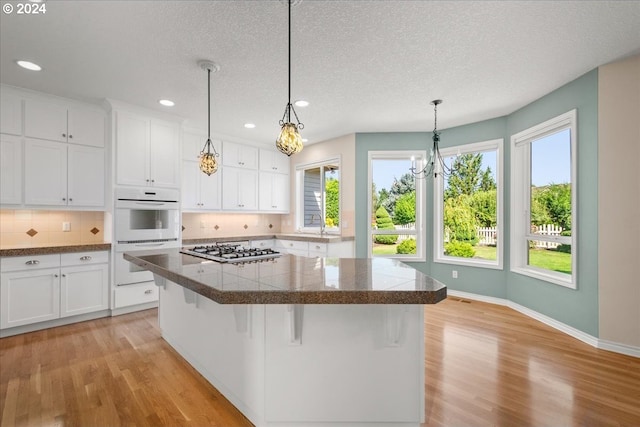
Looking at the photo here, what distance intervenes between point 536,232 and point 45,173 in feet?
18.9

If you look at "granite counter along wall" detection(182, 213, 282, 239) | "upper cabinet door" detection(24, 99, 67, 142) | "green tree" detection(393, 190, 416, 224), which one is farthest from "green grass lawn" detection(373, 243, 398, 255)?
"upper cabinet door" detection(24, 99, 67, 142)

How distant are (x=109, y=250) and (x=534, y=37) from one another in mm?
4688

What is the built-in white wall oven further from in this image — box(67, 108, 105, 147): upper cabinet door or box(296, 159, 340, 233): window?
box(296, 159, 340, 233): window

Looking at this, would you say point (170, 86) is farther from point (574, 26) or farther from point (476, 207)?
point (476, 207)

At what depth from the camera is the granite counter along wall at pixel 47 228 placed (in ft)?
10.9

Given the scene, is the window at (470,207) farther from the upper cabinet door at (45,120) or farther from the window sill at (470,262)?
the upper cabinet door at (45,120)

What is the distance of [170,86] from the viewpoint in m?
3.09

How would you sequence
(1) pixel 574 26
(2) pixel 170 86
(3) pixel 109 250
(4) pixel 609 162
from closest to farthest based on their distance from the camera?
(1) pixel 574 26 → (4) pixel 609 162 → (2) pixel 170 86 → (3) pixel 109 250

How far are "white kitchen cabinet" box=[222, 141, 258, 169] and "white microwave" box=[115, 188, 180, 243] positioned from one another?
1.17 meters

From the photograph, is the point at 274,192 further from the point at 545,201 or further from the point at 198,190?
the point at 545,201

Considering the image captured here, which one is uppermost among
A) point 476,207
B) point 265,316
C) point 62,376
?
point 476,207

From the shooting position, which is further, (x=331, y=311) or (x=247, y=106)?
(x=247, y=106)

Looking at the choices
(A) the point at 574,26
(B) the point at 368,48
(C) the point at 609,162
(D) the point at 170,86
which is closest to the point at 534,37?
(A) the point at 574,26

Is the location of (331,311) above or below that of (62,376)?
above
